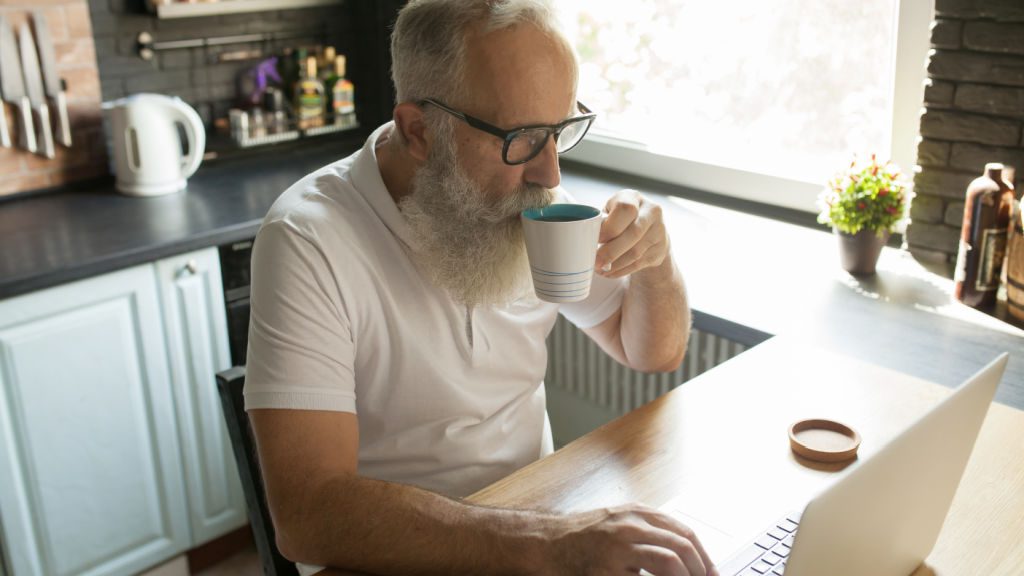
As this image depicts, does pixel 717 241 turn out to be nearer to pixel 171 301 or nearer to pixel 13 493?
pixel 171 301

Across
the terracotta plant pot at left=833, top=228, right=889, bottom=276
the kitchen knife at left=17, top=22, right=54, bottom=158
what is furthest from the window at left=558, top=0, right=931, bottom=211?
the kitchen knife at left=17, top=22, right=54, bottom=158

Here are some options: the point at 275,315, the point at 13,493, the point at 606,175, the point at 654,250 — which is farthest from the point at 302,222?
the point at 606,175

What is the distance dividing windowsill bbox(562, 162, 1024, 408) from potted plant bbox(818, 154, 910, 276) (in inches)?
2.2

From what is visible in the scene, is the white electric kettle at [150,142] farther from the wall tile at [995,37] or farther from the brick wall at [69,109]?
the wall tile at [995,37]

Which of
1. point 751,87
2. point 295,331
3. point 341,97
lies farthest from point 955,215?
point 341,97

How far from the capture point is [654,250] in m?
1.39

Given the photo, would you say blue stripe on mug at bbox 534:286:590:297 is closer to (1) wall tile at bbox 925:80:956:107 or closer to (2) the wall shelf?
(1) wall tile at bbox 925:80:956:107

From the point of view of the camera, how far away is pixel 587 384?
2625mm

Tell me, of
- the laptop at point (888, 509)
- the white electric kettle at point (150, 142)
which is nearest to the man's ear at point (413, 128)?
the laptop at point (888, 509)

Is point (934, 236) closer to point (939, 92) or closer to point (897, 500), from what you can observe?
point (939, 92)

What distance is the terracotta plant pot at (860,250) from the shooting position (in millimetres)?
1980

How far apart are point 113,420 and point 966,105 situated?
6.59ft

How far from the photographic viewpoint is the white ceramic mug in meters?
1.13

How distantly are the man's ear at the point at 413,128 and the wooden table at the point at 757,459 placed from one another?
1.58ft
